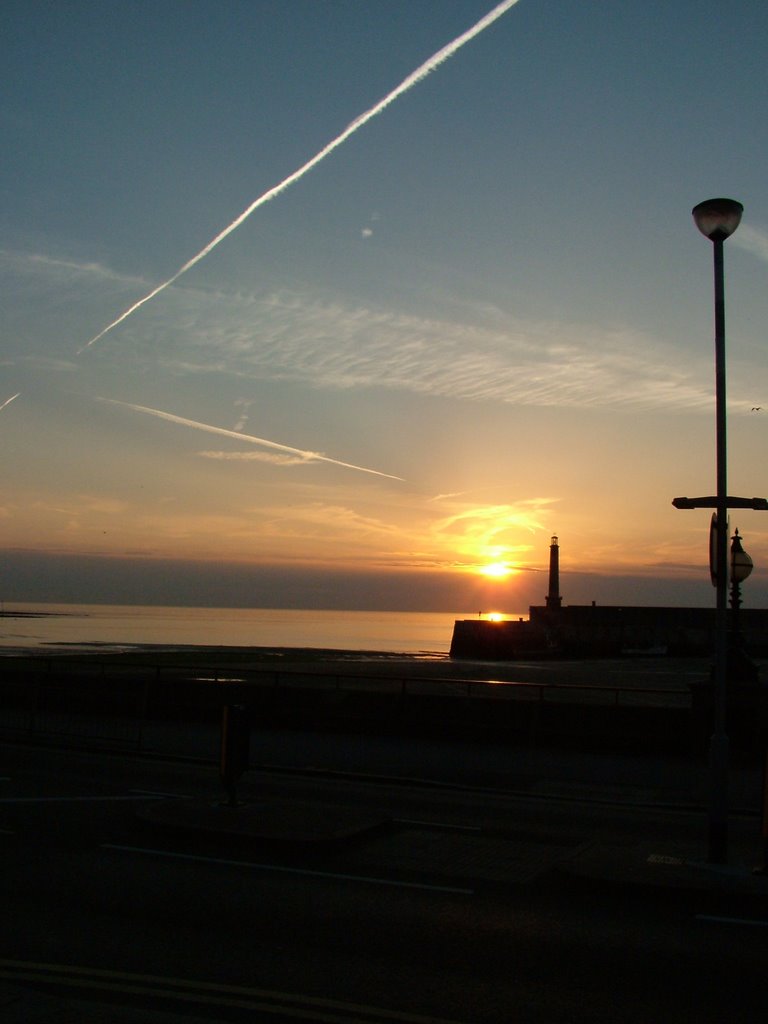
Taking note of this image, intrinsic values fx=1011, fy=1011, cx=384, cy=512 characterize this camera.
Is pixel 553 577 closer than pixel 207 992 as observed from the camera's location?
No

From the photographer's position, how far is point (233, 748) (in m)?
13.7

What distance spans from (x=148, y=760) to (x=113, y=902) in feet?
36.3

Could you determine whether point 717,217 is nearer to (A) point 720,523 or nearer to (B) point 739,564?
(A) point 720,523

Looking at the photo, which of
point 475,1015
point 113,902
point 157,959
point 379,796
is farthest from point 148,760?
point 475,1015

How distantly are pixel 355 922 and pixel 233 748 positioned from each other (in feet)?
17.1

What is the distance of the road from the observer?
22.3 ft

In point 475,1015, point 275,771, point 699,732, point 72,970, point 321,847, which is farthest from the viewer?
point 699,732

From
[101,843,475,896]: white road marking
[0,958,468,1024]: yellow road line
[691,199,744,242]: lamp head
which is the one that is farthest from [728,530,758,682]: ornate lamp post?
[0,958,468,1024]: yellow road line

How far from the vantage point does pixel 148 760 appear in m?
19.9

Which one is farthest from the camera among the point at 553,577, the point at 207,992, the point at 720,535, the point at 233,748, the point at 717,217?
the point at 553,577

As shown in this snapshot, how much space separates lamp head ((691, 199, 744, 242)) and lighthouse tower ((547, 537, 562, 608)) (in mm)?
98094

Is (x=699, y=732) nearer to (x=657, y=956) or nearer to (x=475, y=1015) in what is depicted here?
(x=657, y=956)

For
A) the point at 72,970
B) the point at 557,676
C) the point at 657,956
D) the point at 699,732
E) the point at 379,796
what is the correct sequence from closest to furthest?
the point at 72,970
the point at 657,956
the point at 379,796
the point at 699,732
the point at 557,676

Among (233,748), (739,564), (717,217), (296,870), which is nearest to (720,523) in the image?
(717,217)
